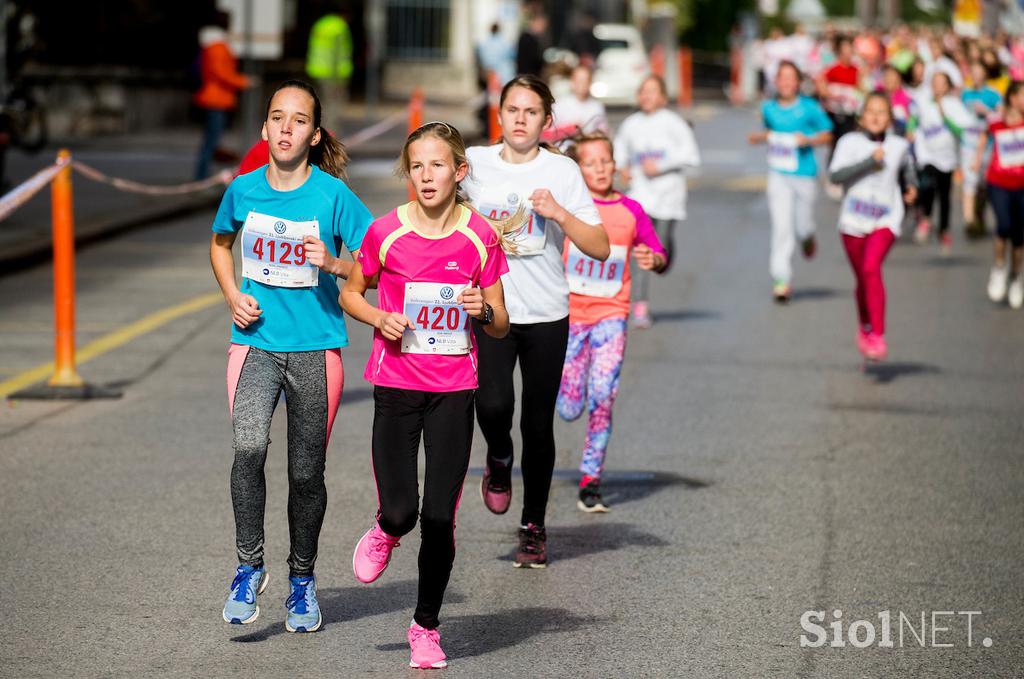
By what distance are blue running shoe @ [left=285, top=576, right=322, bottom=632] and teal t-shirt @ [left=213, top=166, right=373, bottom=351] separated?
77 centimetres

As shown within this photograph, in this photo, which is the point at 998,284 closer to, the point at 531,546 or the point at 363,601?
the point at 531,546

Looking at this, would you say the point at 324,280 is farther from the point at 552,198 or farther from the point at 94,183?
the point at 94,183

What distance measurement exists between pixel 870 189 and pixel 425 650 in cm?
692

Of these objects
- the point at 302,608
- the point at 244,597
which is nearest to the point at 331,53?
the point at 302,608

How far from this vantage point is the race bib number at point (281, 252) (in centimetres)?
588

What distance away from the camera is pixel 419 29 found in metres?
43.8

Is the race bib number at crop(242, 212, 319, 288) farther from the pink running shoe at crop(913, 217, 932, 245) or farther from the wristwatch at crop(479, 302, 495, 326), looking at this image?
the pink running shoe at crop(913, 217, 932, 245)

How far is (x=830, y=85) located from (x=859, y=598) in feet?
69.5

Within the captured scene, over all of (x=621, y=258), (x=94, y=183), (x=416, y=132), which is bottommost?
(x=94, y=183)

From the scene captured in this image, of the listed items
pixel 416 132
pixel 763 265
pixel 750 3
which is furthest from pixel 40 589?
pixel 750 3

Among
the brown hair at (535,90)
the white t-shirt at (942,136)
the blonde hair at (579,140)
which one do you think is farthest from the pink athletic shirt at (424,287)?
the white t-shirt at (942,136)

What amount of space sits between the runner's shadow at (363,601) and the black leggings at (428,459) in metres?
0.59

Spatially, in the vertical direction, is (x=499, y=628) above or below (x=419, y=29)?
below

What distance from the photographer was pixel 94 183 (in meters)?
23.1
